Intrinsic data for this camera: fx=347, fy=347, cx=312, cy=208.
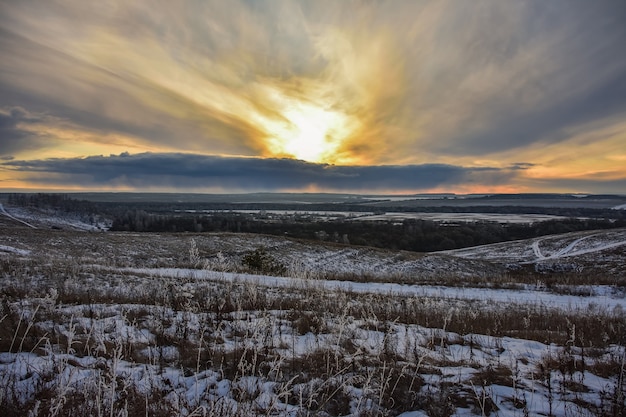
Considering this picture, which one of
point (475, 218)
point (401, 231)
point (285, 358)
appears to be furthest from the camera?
point (475, 218)

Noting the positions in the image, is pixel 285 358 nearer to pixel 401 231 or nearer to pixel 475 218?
pixel 401 231

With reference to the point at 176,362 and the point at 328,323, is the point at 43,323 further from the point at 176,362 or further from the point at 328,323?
the point at 328,323

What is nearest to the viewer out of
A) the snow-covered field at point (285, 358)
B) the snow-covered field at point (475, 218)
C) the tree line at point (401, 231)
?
the snow-covered field at point (285, 358)

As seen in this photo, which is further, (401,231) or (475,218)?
(475,218)

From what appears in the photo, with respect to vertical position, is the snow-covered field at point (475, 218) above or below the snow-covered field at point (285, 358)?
below

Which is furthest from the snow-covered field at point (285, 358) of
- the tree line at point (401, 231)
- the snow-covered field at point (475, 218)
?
the snow-covered field at point (475, 218)

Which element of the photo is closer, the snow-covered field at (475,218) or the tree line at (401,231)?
the tree line at (401,231)

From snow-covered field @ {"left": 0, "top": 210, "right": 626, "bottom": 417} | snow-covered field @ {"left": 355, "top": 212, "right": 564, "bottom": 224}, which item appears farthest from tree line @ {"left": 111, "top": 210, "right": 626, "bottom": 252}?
snow-covered field @ {"left": 0, "top": 210, "right": 626, "bottom": 417}

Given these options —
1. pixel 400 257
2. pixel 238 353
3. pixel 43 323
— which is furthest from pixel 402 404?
pixel 400 257

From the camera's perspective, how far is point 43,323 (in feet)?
19.5

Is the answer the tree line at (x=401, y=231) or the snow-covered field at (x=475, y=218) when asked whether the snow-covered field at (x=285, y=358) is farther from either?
the snow-covered field at (x=475, y=218)

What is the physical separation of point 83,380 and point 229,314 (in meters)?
3.80

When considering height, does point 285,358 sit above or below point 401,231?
above

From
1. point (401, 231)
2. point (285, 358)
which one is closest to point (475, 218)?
point (401, 231)
